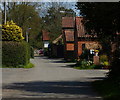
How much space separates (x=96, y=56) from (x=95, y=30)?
63.7ft

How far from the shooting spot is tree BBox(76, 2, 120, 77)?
14297mm

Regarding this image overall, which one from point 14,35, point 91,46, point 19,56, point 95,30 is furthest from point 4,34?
point 95,30

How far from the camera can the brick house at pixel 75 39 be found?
44.1 meters

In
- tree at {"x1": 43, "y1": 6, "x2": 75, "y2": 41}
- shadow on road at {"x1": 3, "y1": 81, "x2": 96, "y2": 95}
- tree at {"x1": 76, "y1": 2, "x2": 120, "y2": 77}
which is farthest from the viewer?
tree at {"x1": 43, "y1": 6, "x2": 75, "y2": 41}

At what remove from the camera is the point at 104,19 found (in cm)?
1470

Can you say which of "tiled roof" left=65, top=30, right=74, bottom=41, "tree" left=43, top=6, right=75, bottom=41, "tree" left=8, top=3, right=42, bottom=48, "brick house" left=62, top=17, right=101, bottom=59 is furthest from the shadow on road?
"tree" left=43, top=6, right=75, bottom=41

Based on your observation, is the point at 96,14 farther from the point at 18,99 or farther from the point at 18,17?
the point at 18,17

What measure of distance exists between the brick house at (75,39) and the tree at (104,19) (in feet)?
45.5

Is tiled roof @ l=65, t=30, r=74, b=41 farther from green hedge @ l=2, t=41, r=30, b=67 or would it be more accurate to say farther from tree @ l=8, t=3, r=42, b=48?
green hedge @ l=2, t=41, r=30, b=67

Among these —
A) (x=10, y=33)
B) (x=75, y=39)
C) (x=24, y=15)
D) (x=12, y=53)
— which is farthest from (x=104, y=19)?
(x=24, y=15)

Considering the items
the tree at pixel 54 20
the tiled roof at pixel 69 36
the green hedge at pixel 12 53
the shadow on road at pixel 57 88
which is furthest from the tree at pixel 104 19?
the tree at pixel 54 20

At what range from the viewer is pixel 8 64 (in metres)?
32.9

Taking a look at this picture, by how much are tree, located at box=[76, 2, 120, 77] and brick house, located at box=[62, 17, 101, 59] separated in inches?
547

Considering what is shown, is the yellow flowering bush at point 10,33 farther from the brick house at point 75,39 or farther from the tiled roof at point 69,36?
the tiled roof at point 69,36
